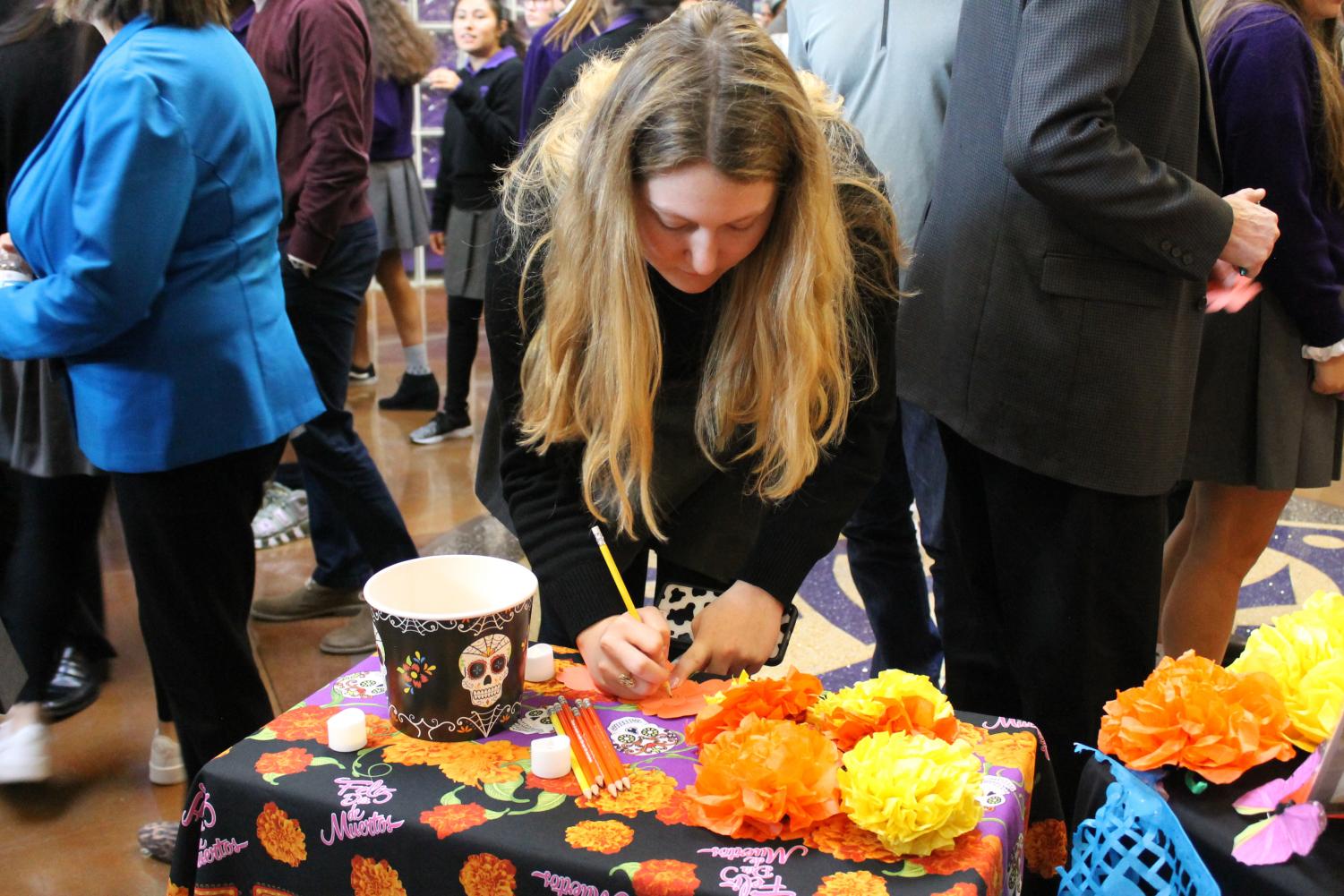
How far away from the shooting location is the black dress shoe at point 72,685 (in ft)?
7.95

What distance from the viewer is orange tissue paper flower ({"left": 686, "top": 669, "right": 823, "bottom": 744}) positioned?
3.14 ft

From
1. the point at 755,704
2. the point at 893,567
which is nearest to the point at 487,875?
the point at 755,704

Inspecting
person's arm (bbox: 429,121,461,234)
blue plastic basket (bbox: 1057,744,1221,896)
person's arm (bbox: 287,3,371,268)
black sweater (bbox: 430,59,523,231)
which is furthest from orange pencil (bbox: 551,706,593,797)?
person's arm (bbox: 429,121,461,234)

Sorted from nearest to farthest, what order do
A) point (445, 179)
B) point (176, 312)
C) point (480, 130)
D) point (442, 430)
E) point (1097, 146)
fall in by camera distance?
point (1097, 146), point (176, 312), point (480, 130), point (442, 430), point (445, 179)

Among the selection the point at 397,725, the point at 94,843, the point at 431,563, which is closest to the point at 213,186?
the point at 431,563

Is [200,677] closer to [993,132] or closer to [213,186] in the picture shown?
[213,186]

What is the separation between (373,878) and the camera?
871 millimetres

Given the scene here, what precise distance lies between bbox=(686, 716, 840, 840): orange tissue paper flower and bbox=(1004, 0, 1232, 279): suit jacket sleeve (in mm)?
843

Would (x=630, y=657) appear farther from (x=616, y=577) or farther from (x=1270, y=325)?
(x=1270, y=325)

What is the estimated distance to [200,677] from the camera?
5.94 feet

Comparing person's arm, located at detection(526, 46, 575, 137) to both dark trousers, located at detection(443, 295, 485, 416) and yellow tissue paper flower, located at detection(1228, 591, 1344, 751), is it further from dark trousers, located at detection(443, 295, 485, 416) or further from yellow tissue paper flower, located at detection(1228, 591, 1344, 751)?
dark trousers, located at detection(443, 295, 485, 416)

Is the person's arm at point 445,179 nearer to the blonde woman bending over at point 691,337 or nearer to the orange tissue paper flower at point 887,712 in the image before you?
the blonde woman bending over at point 691,337

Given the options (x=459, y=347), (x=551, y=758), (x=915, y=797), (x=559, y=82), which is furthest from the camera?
(x=459, y=347)

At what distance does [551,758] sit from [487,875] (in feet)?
0.35
